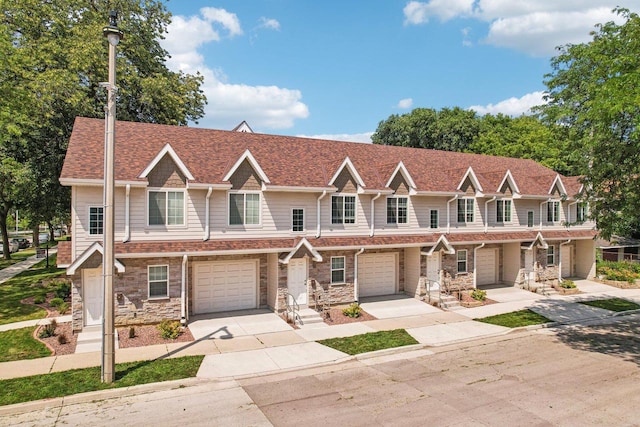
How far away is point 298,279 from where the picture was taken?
20906 mm

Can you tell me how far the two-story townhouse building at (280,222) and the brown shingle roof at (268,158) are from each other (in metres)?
0.09

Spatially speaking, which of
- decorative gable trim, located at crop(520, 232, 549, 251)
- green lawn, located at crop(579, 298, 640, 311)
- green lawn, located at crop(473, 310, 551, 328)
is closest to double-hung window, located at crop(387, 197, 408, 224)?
green lawn, located at crop(473, 310, 551, 328)

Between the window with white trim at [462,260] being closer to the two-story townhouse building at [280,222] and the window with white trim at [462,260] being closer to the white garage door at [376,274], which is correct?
the two-story townhouse building at [280,222]

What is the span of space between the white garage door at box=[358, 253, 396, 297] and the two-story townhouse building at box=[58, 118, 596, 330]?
0.07 metres

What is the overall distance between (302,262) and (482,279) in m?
14.6

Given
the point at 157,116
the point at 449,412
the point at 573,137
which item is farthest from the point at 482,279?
the point at 157,116

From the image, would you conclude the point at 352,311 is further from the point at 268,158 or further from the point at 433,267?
the point at 268,158

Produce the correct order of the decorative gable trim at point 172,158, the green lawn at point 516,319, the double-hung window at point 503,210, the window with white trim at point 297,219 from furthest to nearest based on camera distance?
1. the double-hung window at point 503,210
2. the window with white trim at point 297,219
3. the green lawn at point 516,319
4. the decorative gable trim at point 172,158

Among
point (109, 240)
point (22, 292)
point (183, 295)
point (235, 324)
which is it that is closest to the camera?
point (109, 240)

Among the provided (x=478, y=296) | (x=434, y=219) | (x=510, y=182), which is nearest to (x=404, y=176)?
(x=434, y=219)

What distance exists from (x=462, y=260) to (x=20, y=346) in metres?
22.7

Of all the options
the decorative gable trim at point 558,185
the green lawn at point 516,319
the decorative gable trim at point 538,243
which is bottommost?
the green lawn at point 516,319

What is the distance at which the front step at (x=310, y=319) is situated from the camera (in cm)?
1902

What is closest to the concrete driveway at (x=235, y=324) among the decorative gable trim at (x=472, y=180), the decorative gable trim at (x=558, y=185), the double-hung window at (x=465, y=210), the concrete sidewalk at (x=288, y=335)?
the concrete sidewalk at (x=288, y=335)
